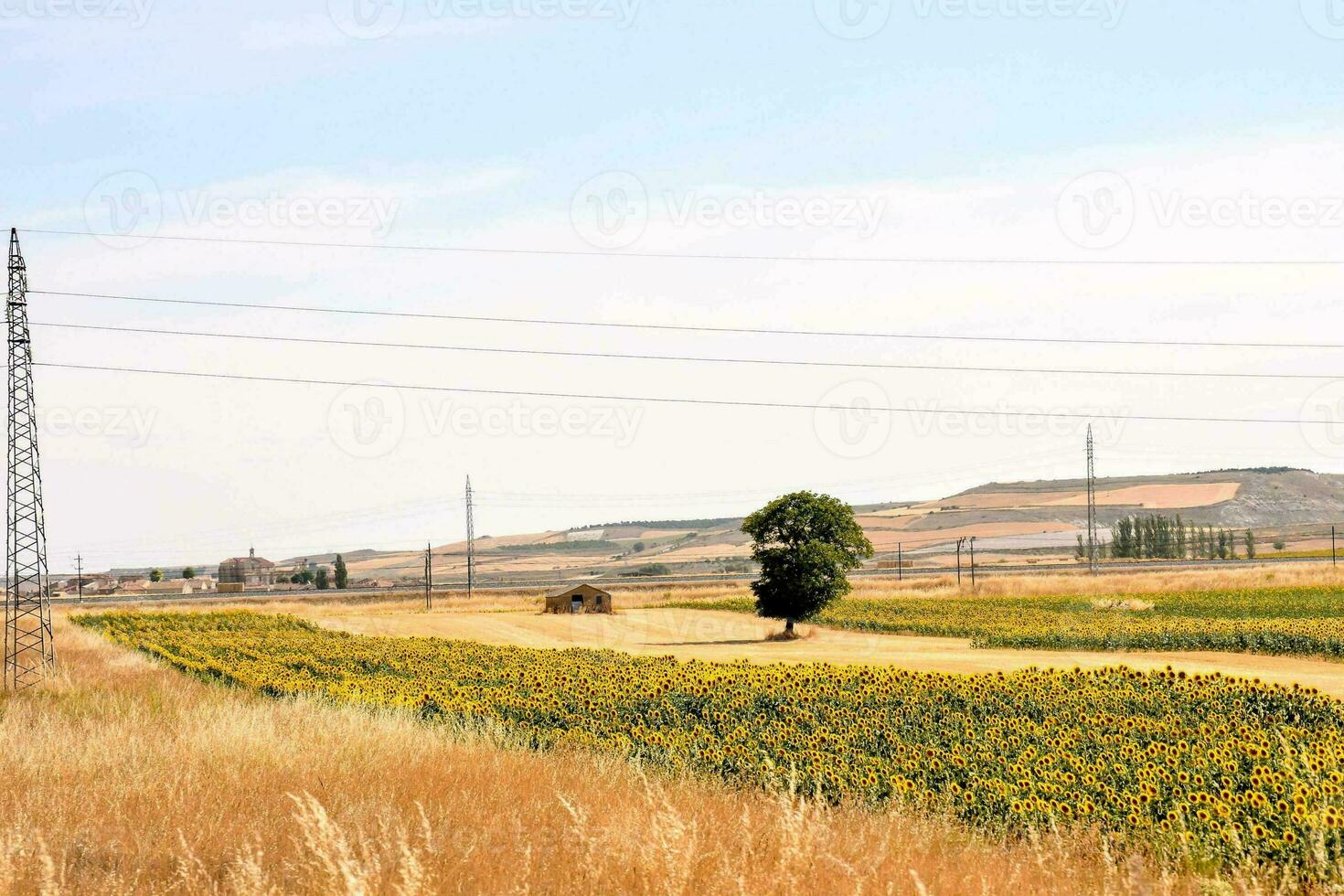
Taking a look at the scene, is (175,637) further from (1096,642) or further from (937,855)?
(937,855)

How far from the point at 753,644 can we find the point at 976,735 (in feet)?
123

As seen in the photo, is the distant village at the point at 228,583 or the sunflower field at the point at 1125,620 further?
the distant village at the point at 228,583

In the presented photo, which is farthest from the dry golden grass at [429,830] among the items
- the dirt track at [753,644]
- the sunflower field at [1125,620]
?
the sunflower field at [1125,620]

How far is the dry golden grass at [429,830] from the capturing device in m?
7.51

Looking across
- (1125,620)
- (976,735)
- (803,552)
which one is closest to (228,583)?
(803,552)

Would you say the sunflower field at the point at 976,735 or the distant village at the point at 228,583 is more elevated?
the sunflower field at the point at 976,735

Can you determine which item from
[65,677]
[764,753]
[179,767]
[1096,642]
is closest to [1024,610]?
[1096,642]

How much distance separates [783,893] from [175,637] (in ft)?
136

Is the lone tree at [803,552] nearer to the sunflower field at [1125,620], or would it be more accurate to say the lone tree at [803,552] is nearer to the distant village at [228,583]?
the sunflower field at [1125,620]

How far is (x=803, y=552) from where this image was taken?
54469 millimetres

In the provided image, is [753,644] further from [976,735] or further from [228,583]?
[228,583]

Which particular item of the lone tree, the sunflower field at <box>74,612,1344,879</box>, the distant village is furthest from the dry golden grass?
the distant village

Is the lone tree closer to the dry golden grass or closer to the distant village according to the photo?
the dry golden grass

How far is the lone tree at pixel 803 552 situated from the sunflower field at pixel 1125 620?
3861 mm
